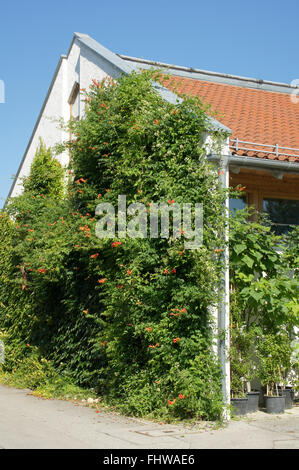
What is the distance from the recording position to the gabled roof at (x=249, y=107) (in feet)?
30.2

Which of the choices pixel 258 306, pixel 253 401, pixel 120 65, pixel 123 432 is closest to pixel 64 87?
pixel 120 65

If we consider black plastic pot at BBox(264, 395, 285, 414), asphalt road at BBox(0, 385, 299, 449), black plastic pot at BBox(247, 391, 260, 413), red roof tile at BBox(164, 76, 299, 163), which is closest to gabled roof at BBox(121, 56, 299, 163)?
red roof tile at BBox(164, 76, 299, 163)

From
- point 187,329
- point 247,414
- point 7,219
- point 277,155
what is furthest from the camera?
point 7,219

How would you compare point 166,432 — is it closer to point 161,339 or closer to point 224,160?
point 161,339

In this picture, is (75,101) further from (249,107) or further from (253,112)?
(253,112)

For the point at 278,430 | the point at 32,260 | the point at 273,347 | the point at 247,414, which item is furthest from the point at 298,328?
the point at 32,260

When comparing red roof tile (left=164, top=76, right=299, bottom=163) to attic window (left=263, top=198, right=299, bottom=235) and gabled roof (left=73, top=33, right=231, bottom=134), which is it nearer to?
gabled roof (left=73, top=33, right=231, bottom=134)

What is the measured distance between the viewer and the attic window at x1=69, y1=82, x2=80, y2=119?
46.6ft

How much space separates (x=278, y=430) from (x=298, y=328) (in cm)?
256

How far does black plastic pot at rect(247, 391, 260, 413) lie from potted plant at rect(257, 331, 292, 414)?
161 millimetres

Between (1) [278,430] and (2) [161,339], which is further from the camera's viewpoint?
(2) [161,339]

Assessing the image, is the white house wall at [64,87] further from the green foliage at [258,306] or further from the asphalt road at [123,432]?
the asphalt road at [123,432]

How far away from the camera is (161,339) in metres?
7.28

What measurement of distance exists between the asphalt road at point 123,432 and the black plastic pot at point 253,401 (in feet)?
0.32
